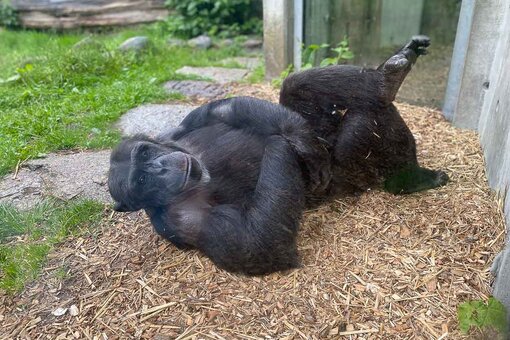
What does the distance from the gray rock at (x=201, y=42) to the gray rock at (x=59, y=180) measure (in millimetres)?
5335

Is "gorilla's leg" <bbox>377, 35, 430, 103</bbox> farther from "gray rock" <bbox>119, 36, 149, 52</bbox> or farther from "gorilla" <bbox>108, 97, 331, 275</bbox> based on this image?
"gray rock" <bbox>119, 36, 149, 52</bbox>

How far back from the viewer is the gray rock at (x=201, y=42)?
10.1 metres

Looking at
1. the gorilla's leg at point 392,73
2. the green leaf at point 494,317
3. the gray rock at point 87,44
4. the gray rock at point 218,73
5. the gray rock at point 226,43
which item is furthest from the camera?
the gray rock at point 226,43

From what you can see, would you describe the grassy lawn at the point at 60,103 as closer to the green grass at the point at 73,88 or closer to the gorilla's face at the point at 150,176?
the green grass at the point at 73,88

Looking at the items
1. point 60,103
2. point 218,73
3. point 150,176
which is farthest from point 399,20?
point 150,176

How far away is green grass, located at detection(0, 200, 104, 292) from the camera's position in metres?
3.73

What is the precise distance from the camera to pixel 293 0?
23.6ft

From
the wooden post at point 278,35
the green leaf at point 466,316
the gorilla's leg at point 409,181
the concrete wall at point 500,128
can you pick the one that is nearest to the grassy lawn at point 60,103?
the wooden post at point 278,35

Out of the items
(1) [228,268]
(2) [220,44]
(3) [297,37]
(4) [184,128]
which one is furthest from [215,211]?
(2) [220,44]

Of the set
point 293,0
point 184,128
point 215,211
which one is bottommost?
point 215,211

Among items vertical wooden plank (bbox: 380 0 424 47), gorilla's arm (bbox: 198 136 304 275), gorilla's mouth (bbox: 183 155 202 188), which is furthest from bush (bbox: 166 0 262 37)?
gorilla's arm (bbox: 198 136 304 275)

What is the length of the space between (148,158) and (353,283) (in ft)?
5.65

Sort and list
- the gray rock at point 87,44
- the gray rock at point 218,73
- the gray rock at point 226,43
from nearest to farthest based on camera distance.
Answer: the gray rock at point 218,73 < the gray rock at point 87,44 < the gray rock at point 226,43

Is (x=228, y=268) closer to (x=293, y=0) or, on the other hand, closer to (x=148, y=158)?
(x=148, y=158)
